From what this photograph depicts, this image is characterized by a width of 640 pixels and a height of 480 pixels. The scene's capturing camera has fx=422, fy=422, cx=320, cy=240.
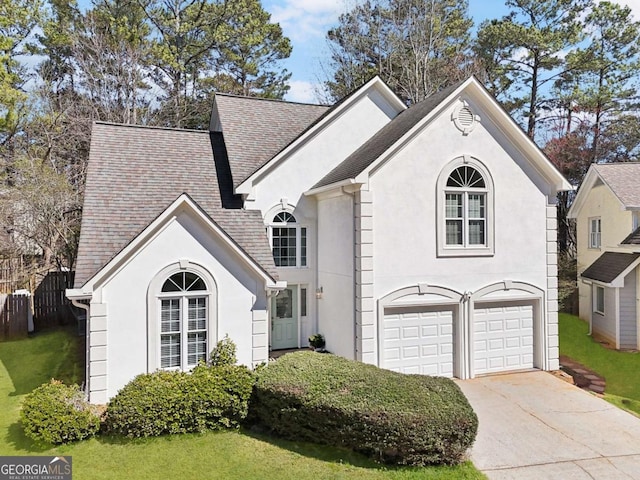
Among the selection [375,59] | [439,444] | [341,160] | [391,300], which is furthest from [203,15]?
[439,444]

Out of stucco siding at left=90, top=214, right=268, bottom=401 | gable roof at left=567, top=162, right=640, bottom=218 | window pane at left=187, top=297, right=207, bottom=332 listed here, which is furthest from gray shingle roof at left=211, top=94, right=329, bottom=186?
gable roof at left=567, top=162, right=640, bottom=218

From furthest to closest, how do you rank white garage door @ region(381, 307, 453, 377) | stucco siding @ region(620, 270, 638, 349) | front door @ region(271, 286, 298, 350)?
stucco siding @ region(620, 270, 638, 349) < front door @ region(271, 286, 298, 350) < white garage door @ region(381, 307, 453, 377)

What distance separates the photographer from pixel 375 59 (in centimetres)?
3044

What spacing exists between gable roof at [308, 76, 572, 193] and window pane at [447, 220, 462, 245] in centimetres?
309

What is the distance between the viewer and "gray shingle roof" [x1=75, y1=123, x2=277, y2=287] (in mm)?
11461

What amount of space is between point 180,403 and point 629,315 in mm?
20018

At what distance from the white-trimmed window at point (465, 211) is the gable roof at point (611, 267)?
10.2m

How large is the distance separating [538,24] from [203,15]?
80.7 feet

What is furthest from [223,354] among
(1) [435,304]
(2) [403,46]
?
(2) [403,46]

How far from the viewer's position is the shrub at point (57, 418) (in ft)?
28.8

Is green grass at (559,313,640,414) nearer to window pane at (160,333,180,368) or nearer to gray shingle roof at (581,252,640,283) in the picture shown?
gray shingle roof at (581,252,640,283)

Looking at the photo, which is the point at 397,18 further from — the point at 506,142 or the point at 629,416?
the point at 629,416

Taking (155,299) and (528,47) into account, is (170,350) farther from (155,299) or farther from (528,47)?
(528,47)

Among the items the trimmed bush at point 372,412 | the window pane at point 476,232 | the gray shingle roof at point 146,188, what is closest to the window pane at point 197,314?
the gray shingle roof at point 146,188
